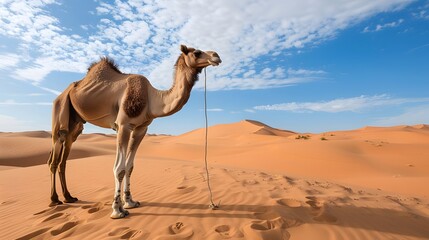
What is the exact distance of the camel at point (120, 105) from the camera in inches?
192

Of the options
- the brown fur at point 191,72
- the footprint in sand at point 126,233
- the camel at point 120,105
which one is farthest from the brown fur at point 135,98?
the footprint in sand at point 126,233

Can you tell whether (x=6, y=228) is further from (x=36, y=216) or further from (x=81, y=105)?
(x=81, y=105)

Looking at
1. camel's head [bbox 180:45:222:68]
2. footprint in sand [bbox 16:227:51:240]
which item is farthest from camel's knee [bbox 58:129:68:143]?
camel's head [bbox 180:45:222:68]

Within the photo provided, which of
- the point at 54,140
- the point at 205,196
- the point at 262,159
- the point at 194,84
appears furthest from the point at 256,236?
the point at 262,159

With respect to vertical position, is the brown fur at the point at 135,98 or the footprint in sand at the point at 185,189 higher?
the brown fur at the point at 135,98

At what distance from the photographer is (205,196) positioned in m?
5.95

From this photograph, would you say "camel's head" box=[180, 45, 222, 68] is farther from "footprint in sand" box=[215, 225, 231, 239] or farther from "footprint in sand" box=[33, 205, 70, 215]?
"footprint in sand" box=[33, 205, 70, 215]

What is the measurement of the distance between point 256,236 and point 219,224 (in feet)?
2.32

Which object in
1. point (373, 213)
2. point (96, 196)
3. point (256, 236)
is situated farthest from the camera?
point (96, 196)

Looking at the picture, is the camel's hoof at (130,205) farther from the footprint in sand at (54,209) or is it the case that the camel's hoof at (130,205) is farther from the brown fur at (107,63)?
the brown fur at (107,63)

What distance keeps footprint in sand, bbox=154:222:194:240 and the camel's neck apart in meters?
1.93

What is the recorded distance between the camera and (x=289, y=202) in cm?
546

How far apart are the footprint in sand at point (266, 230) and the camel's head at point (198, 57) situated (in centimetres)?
261

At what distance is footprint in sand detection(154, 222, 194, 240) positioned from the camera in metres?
3.82
